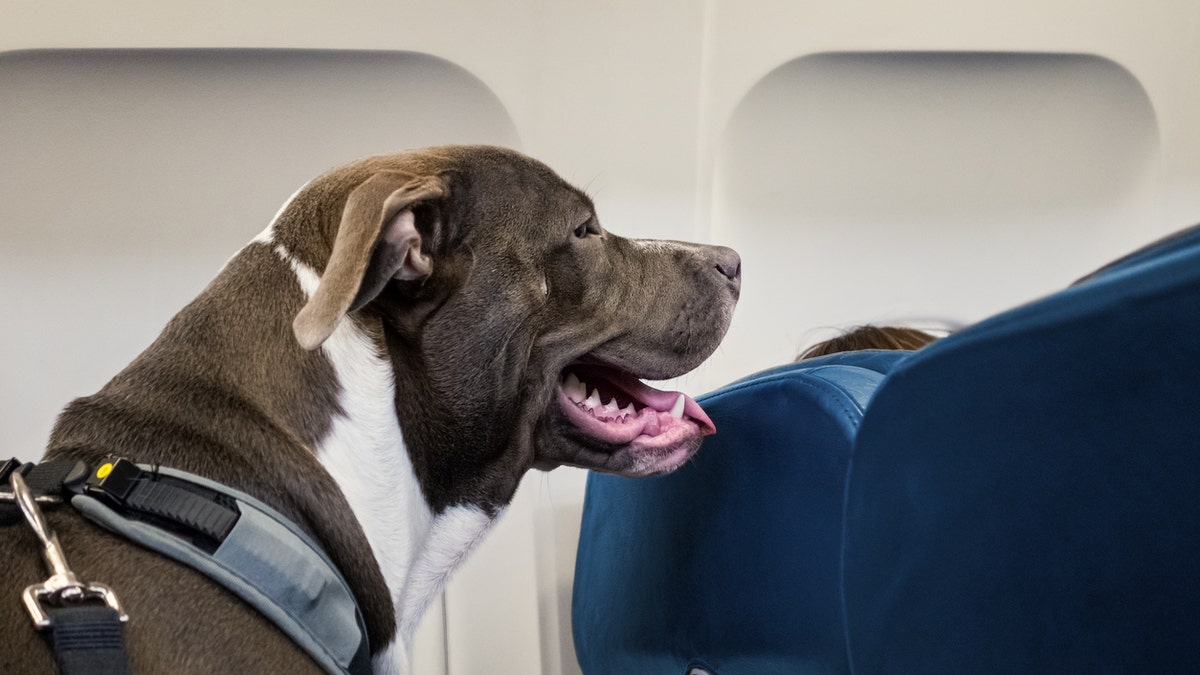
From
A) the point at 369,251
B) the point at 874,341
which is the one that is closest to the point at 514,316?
the point at 369,251

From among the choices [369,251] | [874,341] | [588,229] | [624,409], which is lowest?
[874,341]

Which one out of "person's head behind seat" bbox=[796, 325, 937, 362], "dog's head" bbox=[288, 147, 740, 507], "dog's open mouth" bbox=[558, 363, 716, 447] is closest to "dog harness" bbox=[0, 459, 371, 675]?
"dog's head" bbox=[288, 147, 740, 507]

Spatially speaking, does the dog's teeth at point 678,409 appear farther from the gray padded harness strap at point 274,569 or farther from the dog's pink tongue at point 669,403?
the gray padded harness strap at point 274,569

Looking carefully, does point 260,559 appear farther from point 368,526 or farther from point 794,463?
point 794,463

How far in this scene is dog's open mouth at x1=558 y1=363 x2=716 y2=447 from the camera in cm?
129

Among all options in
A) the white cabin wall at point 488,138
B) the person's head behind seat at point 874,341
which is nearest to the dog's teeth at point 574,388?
the person's head behind seat at point 874,341

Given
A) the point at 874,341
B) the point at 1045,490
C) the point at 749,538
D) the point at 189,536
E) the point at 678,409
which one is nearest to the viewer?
the point at 1045,490

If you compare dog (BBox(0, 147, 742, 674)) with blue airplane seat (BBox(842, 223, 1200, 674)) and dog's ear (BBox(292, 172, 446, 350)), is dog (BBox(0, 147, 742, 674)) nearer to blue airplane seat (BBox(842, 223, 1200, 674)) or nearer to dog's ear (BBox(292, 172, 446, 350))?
dog's ear (BBox(292, 172, 446, 350))

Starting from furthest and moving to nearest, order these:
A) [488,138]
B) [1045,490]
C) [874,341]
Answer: [488,138]
[874,341]
[1045,490]

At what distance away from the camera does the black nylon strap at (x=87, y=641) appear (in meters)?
0.84

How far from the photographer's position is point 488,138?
2.24m

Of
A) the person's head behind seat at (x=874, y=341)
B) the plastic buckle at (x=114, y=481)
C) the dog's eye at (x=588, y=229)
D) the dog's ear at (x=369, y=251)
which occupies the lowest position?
the person's head behind seat at (x=874, y=341)

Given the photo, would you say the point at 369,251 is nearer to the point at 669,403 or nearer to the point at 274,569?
the point at 274,569

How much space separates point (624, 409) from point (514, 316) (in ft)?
0.83
